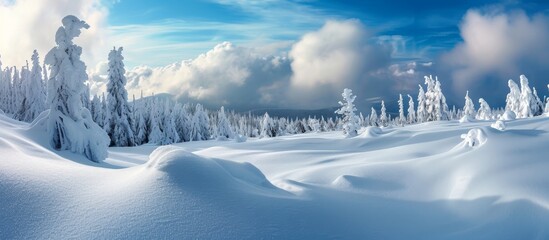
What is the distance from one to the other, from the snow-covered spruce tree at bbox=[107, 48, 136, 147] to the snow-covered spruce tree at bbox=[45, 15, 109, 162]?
86.3ft

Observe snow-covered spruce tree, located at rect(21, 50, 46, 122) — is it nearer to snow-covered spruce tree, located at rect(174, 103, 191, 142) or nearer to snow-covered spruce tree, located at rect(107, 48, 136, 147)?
snow-covered spruce tree, located at rect(107, 48, 136, 147)

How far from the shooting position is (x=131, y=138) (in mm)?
39625

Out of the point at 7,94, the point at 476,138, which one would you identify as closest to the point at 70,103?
the point at 476,138

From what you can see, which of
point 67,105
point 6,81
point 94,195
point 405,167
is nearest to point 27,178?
point 94,195

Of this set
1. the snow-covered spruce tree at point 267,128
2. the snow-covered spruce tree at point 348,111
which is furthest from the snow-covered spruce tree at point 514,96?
the snow-covered spruce tree at point 267,128

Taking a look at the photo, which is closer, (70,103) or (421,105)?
(70,103)

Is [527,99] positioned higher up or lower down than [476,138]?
higher up

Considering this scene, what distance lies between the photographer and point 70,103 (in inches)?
537

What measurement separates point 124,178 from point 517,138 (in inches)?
350

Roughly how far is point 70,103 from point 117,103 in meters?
27.7

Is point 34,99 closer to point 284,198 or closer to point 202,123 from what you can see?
point 202,123

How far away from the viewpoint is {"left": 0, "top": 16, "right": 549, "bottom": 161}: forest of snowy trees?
13.4 metres

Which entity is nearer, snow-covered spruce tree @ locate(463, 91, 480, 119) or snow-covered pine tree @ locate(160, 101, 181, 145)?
snow-covered pine tree @ locate(160, 101, 181, 145)

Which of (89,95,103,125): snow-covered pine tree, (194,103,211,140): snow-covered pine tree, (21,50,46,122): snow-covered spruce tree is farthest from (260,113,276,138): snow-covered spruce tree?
(21,50,46,122): snow-covered spruce tree
